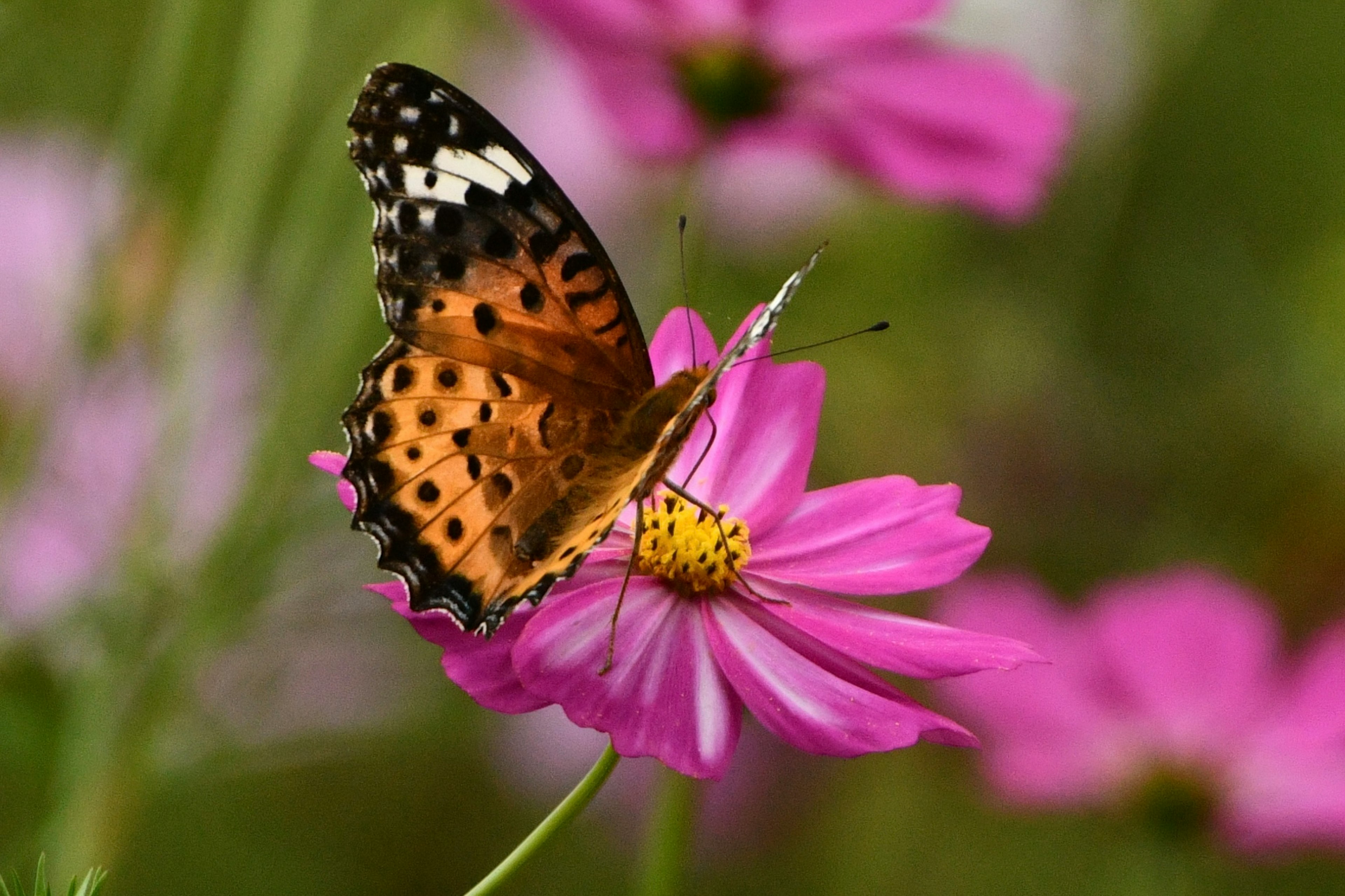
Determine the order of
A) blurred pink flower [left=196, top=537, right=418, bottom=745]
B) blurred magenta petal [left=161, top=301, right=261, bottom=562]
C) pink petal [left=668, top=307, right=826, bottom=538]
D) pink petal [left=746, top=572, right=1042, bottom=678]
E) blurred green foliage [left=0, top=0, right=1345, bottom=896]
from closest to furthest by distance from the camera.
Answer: pink petal [left=746, top=572, right=1042, bottom=678], pink petal [left=668, top=307, right=826, bottom=538], blurred magenta petal [left=161, top=301, right=261, bottom=562], blurred pink flower [left=196, top=537, right=418, bottom=745], blurred green foliage [left=0, top=0, right=1345, bottom=896]

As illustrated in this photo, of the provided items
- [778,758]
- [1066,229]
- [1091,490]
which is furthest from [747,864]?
[1066,229]

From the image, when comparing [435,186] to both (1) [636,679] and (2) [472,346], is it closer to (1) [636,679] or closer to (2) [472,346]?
(2) [472,346]

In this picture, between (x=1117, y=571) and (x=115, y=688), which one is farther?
(x=1117, y=571)

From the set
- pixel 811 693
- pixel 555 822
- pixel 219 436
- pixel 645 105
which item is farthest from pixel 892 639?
pixel 219 436

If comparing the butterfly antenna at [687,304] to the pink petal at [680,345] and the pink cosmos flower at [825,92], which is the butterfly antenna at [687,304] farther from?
the pink cosmos flower at [825,92]

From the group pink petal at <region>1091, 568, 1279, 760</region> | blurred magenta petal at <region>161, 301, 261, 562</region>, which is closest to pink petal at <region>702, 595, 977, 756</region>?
blurred magenta petal at <region>161, 301, 261, 562</region>

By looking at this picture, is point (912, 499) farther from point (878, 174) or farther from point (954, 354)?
point (954, 354)

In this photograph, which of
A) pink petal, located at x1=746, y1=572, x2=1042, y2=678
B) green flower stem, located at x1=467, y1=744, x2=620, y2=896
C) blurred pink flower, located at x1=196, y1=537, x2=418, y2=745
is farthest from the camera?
blurred pink flower, located at x1=196, y1=537, x2=418, y2=745

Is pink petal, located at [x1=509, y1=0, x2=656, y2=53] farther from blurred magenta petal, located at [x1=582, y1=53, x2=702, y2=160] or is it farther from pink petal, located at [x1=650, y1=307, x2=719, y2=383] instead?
pink petal, located at [x1=650, y1=307, x2=719, y2=383]
